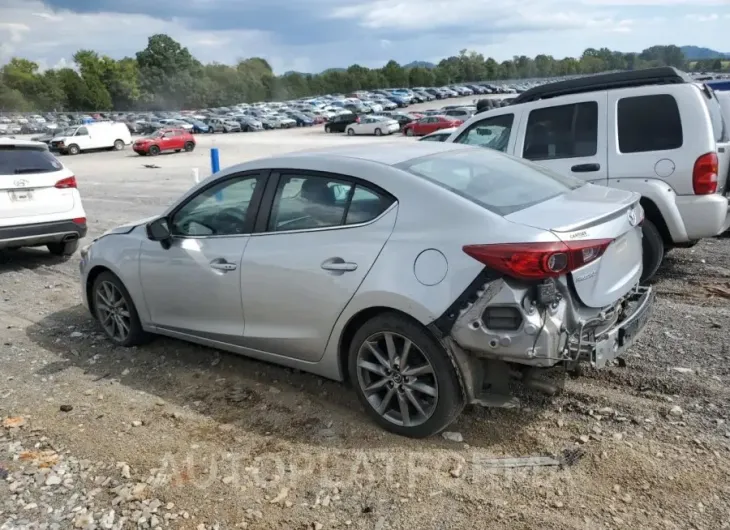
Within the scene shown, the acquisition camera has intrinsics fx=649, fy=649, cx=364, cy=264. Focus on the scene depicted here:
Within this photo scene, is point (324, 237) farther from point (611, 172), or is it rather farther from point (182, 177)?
point (182, 177)

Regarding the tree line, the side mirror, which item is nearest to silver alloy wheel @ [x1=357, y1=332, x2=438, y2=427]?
the side mirror

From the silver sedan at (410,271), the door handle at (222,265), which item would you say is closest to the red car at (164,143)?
the silver sedan at (410,271)

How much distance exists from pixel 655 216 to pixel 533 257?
344 cm

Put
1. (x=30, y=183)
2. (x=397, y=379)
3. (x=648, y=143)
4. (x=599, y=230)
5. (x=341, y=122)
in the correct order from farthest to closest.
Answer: (x=341, y=122)
(x=30, y=183)
(x=648, y=143)
(x=397, y=379)
(x=599, y=230)

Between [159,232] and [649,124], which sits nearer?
[159,232]

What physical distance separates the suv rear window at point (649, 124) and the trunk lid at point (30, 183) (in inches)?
271

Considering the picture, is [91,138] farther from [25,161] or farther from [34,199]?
[34,199]

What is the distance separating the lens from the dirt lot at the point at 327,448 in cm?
311

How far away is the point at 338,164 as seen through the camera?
404cm

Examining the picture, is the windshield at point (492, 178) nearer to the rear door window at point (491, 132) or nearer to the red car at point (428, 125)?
the rear door window at point (491, 132)

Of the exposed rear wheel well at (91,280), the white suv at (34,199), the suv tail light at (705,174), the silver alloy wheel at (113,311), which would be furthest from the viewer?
the white suv at (34,199)

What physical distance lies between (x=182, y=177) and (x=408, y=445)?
65.9ft

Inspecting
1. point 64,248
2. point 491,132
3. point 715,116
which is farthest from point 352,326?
point 64,248

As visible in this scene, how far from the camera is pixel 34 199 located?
8281 mm
